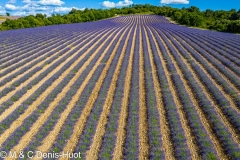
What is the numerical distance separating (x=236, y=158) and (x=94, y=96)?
1021cm

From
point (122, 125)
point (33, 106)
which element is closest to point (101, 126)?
point (122, 125)

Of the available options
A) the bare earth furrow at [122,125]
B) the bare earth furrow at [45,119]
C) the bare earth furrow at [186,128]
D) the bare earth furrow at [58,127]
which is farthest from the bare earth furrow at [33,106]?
the bare earth furrow at [186,128]

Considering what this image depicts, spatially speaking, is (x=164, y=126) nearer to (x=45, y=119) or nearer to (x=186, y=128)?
(x=186, y=128)

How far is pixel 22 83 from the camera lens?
2011 cm

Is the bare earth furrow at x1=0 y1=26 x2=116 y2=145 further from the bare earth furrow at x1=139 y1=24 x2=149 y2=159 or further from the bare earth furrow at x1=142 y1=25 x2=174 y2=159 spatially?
the bare earth furrow at x1=142 y1=25 x2=174 y2=159

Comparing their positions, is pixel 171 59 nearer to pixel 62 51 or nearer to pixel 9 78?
pixel 62 51

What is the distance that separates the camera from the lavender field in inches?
444

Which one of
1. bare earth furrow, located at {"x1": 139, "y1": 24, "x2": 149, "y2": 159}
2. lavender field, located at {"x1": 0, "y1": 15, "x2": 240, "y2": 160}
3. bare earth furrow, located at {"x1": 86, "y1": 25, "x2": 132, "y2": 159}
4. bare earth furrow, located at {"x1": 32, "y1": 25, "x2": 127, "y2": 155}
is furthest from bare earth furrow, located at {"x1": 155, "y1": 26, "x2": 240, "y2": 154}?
bare earth furrow, located at {"x1": 32, "y1": 25, "x2": 127, "y2": 155}

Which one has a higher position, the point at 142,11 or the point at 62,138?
the point at 142,11

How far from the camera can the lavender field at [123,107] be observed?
11.3 m

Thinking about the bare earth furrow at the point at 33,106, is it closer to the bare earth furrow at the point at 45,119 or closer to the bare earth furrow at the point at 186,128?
the bare earth furrow at the point at 45,119

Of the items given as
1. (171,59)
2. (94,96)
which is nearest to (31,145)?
(94,96)

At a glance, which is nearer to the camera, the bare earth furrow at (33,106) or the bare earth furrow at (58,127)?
the bare earth furrow at (58,127)

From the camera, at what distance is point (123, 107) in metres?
15.5
